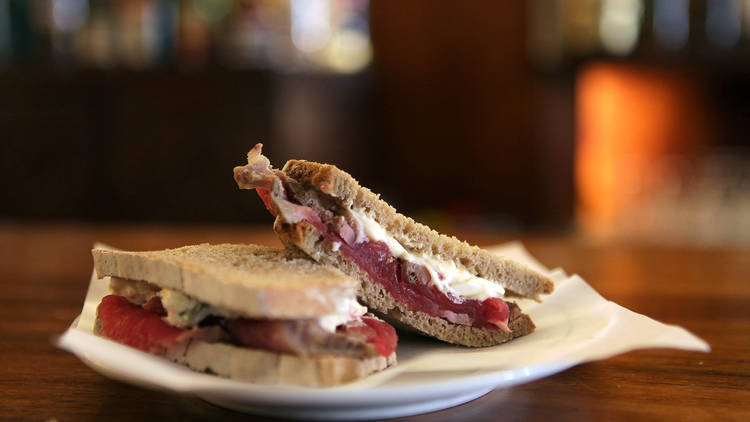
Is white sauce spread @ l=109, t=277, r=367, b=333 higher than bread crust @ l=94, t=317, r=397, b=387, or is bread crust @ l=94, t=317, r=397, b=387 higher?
white sauce spread @ l=109, t=277, r=367, b=333

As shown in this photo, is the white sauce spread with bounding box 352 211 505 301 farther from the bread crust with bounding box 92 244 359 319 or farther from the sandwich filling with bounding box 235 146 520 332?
the bread crust with bounding box 92 244 359 319

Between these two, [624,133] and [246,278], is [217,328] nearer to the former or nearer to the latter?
[246,278]

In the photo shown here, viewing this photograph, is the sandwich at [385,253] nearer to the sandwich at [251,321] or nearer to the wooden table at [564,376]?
the sandwich at [251,321]

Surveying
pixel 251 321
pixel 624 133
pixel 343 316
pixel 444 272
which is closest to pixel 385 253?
pixel 444 272

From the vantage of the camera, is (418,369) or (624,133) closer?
(418,369)

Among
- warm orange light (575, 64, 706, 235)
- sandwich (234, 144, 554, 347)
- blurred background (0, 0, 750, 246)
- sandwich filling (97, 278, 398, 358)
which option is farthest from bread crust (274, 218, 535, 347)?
warm orange light (575, 64, 706, 235)

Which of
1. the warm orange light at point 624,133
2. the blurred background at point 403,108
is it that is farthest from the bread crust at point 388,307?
the warm orange light at point 624,133
